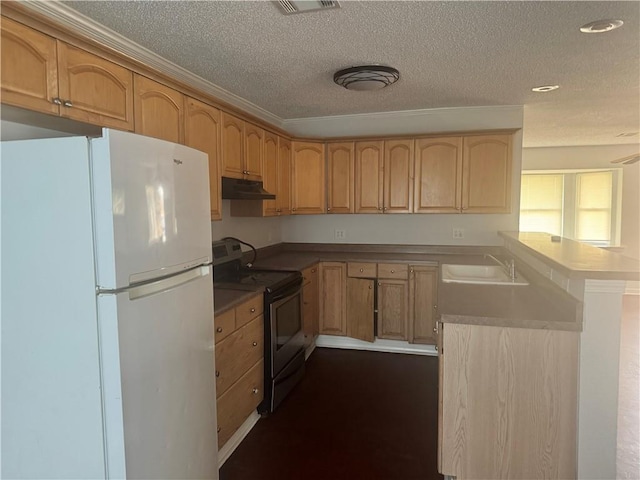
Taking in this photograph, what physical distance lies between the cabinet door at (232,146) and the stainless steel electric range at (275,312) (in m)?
0.58

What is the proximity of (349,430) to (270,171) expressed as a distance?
2.30 metres

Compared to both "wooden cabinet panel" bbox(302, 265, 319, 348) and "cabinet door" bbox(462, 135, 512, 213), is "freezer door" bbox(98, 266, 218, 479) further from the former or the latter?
"cabinet door" bbox(462, 135, 512, 213)

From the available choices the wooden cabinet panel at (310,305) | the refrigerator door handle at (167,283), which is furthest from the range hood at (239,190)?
the refrigerator door handle at (167,283)

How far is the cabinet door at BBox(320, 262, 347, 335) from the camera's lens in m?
4.12

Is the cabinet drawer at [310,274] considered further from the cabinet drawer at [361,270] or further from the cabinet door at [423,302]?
the cabinet door at [423,302]

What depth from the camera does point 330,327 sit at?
4.18m

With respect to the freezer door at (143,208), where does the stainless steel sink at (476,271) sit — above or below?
below

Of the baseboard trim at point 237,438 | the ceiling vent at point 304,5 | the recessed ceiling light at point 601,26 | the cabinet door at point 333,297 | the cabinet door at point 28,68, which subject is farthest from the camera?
the cabinet door at point 333,297

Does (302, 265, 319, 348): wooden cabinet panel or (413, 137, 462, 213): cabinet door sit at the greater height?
(413, 137, 462, 213): cabinet door

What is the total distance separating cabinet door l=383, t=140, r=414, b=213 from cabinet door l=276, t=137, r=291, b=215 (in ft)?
3.30

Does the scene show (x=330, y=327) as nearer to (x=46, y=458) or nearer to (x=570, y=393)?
(x=570, y=393)

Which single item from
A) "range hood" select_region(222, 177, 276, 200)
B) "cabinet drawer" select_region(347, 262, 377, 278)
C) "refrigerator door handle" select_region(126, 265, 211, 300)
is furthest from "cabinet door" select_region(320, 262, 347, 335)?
"refrigerator door handle" select_region(126, 265, 211, 300)

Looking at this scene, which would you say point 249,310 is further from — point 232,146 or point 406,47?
point 406,47

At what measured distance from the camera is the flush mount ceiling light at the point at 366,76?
2.72m
